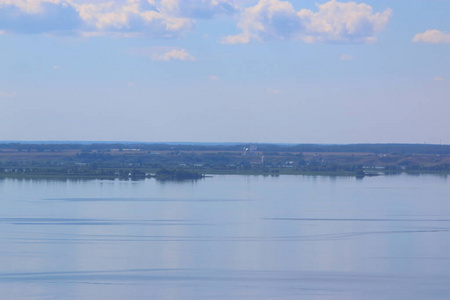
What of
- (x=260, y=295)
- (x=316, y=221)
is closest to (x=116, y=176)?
(x=316, y=221)

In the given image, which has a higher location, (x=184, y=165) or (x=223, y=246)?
(x=184, y=165)

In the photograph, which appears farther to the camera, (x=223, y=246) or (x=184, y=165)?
(x=184, y=165)

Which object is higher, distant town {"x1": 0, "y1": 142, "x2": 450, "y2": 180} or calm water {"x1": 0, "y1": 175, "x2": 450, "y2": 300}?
distant town {"x1": 0, "y1": 142, "x2": 450, "y2": 180}

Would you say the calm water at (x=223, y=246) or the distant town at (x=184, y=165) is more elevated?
the distant town at (x=184, y=165)

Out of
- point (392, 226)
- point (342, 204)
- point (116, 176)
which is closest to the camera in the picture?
point (392, 226)

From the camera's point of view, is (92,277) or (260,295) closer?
(260,295)

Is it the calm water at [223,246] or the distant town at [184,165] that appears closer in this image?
the calm water at [223,246]

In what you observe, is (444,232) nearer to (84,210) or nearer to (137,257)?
(137,257)

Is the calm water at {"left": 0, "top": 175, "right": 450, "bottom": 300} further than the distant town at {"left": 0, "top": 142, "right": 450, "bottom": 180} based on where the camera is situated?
No
